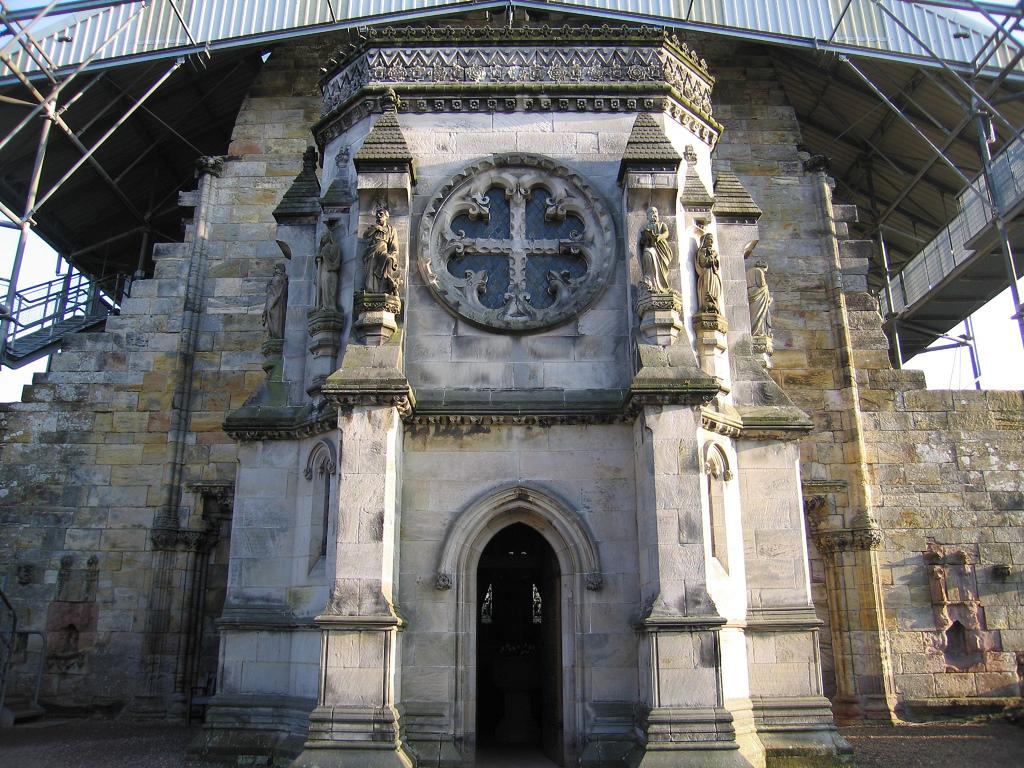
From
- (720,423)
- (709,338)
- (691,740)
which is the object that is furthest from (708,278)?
(691,740)

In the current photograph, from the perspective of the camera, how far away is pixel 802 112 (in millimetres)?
20281

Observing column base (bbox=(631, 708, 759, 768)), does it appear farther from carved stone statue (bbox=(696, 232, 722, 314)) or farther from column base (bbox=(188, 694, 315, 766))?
carved stone statue (bbox=(696, 232, 722, 314))

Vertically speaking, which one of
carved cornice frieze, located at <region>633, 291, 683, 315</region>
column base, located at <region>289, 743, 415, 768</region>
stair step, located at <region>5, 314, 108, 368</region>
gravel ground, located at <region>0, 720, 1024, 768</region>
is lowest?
gravel ground, located at <region>0, 720, 1024, 768</region>

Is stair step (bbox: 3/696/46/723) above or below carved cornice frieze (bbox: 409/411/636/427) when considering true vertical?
below

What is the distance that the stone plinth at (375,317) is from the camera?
11157mm

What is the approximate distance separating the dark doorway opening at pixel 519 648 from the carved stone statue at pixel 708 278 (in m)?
4.15

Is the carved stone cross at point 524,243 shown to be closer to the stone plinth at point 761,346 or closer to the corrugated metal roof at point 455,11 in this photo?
the stone plinth at point 761,346

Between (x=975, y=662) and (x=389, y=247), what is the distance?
40.6ft

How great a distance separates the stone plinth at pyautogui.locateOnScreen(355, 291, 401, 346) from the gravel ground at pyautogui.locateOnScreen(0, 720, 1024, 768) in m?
5.63

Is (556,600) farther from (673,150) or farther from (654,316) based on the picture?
(673,150)

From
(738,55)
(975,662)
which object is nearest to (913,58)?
(738,55)

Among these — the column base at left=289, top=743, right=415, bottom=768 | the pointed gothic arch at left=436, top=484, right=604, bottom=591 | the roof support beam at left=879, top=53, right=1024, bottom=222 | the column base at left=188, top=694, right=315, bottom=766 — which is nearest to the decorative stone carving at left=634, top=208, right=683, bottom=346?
the pointed gothic arch at left=436, top=484, right=604, bottom=591

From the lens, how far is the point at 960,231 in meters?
20.5

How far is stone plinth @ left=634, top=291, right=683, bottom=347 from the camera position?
11.1m
